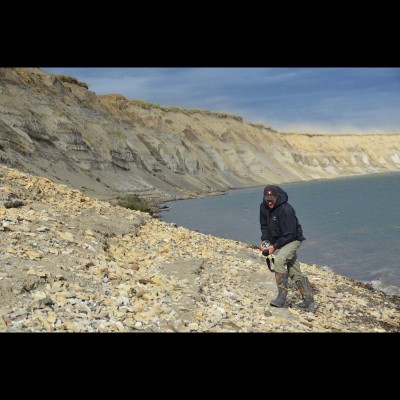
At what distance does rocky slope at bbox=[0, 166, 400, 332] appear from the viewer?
597 centimetres

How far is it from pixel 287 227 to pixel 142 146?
68.4 m

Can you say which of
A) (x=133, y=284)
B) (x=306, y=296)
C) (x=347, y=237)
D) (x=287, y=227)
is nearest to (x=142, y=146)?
(x=347, y=237)

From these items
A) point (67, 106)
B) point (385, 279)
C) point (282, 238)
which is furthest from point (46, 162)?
point (282, 238)

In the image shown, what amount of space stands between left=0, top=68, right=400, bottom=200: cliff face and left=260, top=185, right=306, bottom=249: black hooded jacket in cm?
2691

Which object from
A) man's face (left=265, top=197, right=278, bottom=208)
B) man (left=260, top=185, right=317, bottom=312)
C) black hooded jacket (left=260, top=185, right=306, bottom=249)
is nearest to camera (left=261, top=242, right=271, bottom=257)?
man (left=260, top=185, right=317, bottom=312)

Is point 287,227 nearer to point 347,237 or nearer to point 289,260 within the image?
point 289,260

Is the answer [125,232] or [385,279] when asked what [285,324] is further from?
[385,279]

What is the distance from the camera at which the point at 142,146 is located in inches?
2916

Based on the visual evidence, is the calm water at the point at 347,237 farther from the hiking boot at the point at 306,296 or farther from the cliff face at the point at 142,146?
the cliff face at the point at 142,146

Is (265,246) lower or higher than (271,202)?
lower

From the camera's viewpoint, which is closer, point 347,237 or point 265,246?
point 265,246

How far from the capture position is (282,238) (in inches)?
288

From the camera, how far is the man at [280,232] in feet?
23.2
